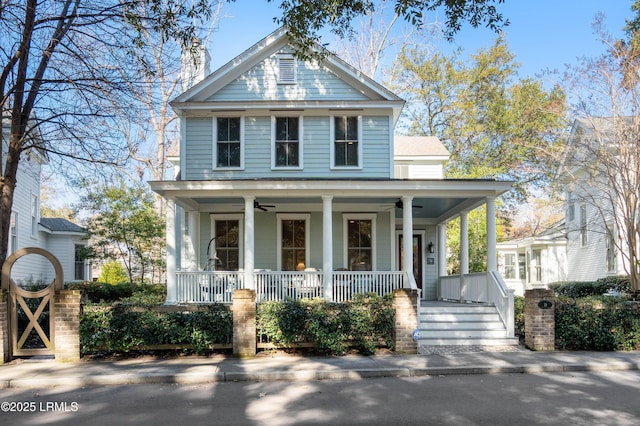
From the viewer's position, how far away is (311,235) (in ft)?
52.6

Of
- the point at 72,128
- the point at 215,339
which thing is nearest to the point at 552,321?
the point at 215,339

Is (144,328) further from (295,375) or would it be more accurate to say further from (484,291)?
(484,291)

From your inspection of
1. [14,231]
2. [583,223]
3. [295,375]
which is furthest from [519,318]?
[14,231]

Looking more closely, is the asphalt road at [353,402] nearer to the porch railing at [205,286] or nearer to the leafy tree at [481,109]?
the porch railing at [205,286]

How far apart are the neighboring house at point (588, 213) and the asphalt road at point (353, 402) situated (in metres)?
8.18

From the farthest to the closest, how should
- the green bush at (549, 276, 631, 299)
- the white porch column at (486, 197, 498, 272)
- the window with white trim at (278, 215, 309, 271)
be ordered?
the green bush at (549, 276, 631, 299) → the window with white trim at (278, 215, 309, 271) → the white porch column at (486, 197, 498, 272)

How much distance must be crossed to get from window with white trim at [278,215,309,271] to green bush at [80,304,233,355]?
566cm

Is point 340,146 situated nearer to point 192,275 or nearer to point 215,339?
point 192,275

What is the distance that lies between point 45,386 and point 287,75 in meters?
10.9

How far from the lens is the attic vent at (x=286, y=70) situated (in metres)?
15.9

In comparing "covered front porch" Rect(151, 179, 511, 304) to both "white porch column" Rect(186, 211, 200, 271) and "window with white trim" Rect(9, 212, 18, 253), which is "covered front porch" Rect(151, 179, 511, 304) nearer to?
"white porch column" Rect(186, 211, 200, 271)

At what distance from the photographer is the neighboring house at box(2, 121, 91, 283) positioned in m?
21.4

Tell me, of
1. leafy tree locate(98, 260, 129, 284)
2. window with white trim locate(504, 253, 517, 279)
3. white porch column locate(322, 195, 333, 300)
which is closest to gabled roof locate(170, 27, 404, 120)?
white porch column locate(322, 195, 333, 300)

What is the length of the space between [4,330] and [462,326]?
31.2ft
